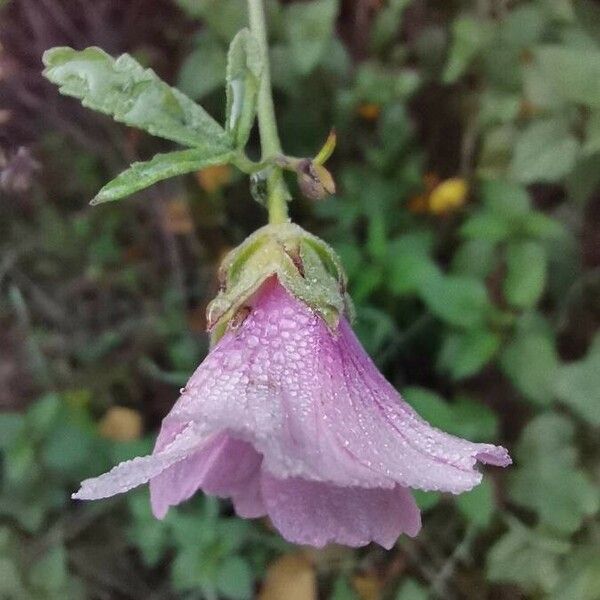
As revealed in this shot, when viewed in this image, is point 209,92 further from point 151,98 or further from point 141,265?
point 151,98

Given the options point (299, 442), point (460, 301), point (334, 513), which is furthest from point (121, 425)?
point (299, 442)

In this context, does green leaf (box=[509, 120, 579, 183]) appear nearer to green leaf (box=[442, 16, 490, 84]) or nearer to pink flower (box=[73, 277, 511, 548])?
green leaf (box=[442, 16, 490, 84])

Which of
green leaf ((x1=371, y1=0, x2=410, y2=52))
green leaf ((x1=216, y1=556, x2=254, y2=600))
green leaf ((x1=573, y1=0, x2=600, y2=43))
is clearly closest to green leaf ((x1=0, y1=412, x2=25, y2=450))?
green leaf ((x1=216, y1=556, x2=254, y2=600))

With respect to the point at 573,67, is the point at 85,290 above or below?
below

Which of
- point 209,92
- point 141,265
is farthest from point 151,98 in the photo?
point 141,265

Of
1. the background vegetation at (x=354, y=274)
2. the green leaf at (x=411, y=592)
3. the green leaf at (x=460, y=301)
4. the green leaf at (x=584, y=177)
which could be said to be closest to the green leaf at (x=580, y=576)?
the background vegetation at (x=354, y=274)
